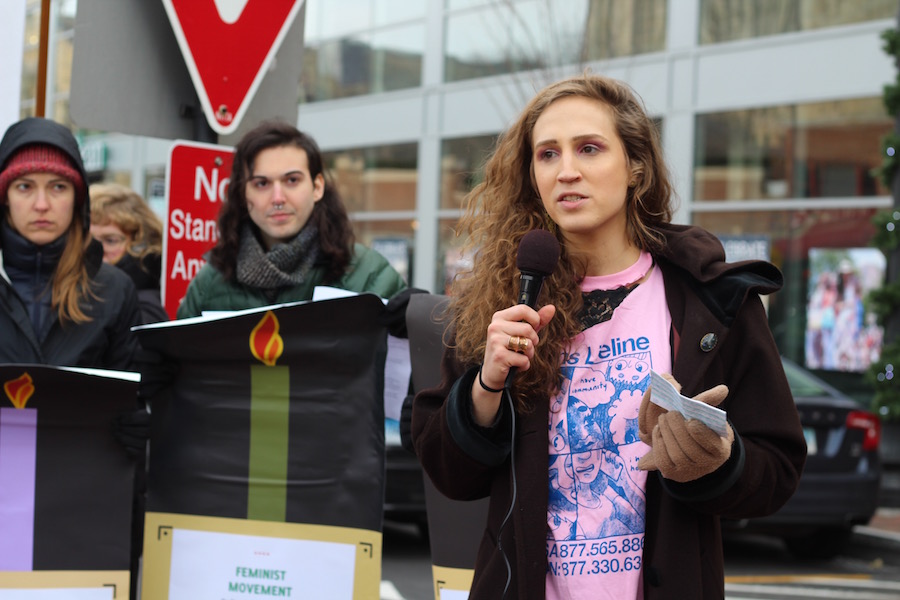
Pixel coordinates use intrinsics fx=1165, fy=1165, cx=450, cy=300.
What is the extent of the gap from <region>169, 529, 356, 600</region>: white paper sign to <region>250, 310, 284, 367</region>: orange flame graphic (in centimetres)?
60

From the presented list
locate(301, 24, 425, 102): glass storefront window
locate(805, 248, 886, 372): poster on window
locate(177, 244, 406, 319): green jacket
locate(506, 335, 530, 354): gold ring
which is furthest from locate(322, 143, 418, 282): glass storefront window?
locate(506, 335, 530, 354): gold ring

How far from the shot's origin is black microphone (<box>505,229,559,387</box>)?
2332mm

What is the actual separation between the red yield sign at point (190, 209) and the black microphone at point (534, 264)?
239 cm

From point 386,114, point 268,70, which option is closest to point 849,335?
point 386,114

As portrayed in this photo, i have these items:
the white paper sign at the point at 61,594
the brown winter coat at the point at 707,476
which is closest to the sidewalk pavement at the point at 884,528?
the white paper sign at the point at 61,594

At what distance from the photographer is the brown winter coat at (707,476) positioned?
2295 millimetres

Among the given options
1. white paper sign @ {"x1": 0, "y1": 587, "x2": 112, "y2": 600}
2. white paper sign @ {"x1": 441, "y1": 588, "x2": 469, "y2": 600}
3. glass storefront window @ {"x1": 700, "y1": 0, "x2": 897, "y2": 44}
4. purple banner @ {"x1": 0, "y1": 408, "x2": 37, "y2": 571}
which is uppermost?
glass storefront window @ {"x1": 700, "y1": 0, "x2": 897, "y2": 44}

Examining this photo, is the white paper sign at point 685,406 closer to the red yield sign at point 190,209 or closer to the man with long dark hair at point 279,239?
the man with long dark hair at point 279,239

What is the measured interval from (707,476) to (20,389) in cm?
245

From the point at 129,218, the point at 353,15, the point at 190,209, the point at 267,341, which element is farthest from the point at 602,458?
the point at 353,15

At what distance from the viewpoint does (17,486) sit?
12.6 ft

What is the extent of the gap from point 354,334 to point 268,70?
5.44 feet

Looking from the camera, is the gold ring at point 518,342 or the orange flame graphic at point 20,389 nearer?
the gold ring at point 518,342

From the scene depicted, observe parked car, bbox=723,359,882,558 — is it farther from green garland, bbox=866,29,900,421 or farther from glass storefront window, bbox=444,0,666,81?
glass storefront window, bbox=444,0,666,81
